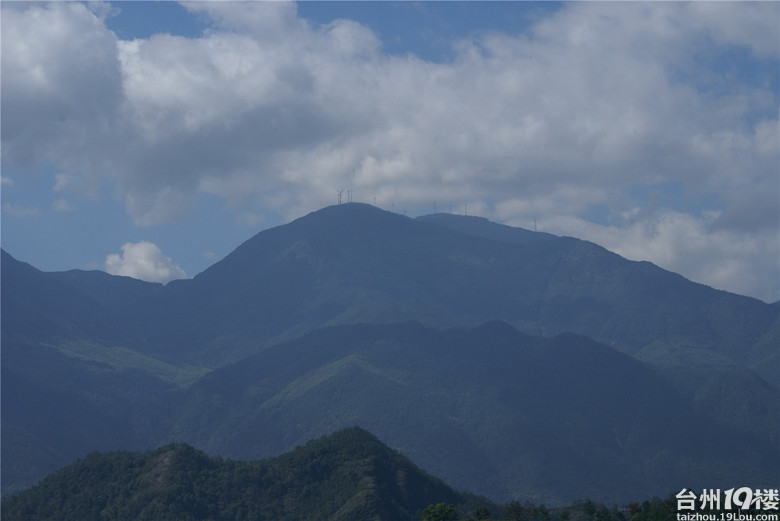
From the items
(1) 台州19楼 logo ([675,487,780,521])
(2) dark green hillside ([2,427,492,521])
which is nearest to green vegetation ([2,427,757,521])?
(2) dark green hillside ([2,427,492,521])

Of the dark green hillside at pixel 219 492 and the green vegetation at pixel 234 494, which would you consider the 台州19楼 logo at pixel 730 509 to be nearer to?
the green vegetation at pixel 234 494

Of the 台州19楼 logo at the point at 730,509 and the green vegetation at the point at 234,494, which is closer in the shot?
the 台州19楼 logo at the point at 730,509

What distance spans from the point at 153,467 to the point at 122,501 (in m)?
10.4

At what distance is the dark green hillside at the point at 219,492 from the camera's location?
18100 cm

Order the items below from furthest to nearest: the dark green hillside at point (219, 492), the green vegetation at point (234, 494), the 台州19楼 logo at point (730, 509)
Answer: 1. the dark green hillside at point (219, 492)
2. the green vegetation at point (234, 494)
3. the 台州19楼 logo at point (730, 509)

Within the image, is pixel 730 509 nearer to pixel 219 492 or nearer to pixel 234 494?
pixel 234 494

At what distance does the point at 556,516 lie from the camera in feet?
631

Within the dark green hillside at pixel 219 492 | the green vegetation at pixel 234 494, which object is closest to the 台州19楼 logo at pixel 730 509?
the green vegetation at pixel 234 494

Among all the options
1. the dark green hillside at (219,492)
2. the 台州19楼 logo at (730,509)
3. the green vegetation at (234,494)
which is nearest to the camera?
the 台州19楼 logo at (730,509)

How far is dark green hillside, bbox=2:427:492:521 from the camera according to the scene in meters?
181

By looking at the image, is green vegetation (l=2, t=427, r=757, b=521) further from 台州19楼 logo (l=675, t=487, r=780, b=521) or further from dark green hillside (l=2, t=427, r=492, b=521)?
台州19楼 logo (l=675, t=487, r=780, b=521)

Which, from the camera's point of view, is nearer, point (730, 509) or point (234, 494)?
point (730, 509)

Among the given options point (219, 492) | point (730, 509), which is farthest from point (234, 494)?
point (730, 509)

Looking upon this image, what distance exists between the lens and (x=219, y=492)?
622ft
